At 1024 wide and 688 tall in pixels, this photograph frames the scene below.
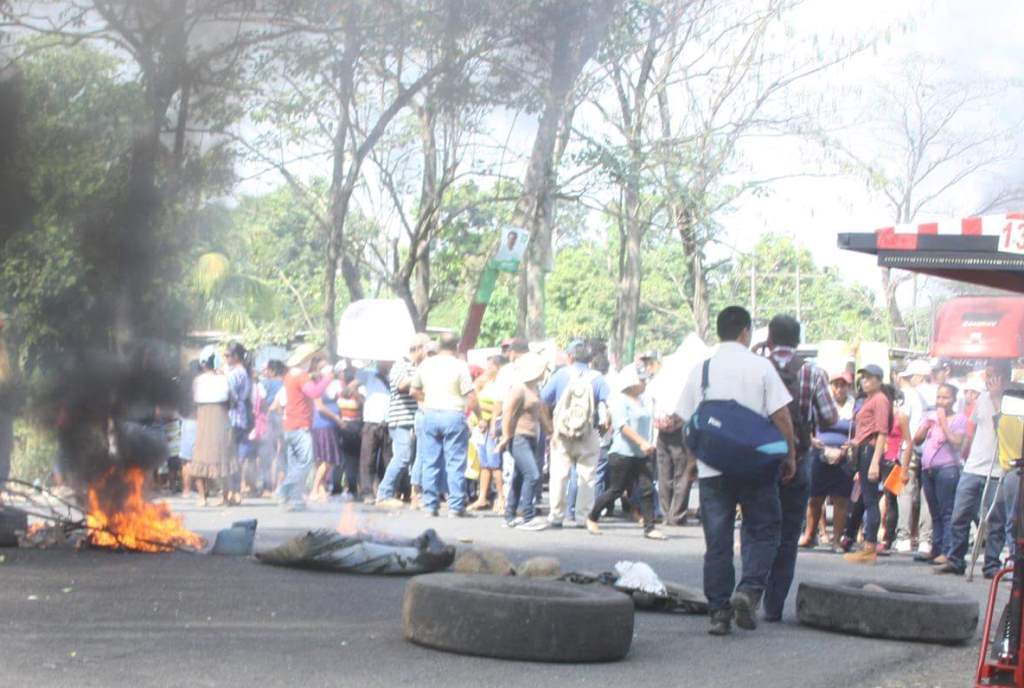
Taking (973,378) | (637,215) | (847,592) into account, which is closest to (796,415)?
(847,592)

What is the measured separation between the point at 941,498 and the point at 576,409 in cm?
346

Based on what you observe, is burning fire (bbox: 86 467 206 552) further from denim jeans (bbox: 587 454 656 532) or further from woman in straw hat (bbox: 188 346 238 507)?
denim jeans (bbox: 587 454 656 532)

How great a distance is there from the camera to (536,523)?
14.5 meters

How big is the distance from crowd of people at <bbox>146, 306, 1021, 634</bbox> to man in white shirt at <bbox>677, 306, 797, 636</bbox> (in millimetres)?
3292

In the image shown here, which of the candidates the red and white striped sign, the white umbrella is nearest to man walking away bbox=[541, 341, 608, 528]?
the white umbrella

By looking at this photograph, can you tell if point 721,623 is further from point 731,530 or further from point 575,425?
point 575,425

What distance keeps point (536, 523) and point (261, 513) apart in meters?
2.63

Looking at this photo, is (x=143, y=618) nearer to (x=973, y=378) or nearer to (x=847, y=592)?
(x=847, y=592)

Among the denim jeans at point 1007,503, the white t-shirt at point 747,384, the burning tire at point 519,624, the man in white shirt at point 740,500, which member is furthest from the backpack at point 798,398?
the denim jeans at point 1007,503

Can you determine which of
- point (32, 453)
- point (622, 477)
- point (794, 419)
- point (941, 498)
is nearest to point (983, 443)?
point (941, 498)

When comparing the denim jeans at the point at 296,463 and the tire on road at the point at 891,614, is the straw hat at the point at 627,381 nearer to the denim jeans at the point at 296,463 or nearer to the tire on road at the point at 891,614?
the denim jeans at the point at 296,463

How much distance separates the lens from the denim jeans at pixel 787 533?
8.63 m

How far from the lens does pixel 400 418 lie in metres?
14.7

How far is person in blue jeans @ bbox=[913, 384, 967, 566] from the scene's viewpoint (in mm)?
12758
